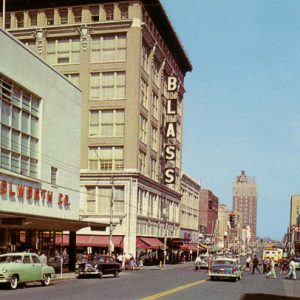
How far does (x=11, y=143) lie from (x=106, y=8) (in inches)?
1522

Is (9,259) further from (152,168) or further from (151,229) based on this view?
(152,168)

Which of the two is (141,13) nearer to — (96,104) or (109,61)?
(109,61)

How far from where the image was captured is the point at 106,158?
74.1 m

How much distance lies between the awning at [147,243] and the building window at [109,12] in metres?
27.2

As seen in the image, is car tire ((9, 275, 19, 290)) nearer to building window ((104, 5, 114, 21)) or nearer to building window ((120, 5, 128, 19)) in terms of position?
building window ((120, 5, 128, 19))

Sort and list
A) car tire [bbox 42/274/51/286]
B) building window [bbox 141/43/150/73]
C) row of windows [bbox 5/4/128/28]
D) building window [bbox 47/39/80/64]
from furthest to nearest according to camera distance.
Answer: building window [bbox 141/43/150/73] < building window [bbox 47/39/80/64] < row of windows [bbox 5/4/128/28] < car tire [bbox 42/274/51/286]

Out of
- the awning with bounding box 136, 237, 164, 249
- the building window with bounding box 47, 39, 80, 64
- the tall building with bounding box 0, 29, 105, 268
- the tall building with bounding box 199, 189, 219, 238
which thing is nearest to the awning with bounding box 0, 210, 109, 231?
the tall building with bounding box 0, 29, 105, 268

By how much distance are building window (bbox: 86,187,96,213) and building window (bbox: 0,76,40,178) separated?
2974 centimetres

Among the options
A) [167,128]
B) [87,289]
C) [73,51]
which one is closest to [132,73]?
[73,51]

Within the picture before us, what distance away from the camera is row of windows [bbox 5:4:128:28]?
74.9 meters

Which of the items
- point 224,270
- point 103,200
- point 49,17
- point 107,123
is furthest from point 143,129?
point 224,270

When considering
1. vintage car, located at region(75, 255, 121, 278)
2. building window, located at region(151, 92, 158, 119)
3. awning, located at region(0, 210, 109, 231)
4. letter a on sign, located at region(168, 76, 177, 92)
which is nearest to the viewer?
awning, located at region(0, 210, 109, 231)

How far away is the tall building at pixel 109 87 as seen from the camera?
72625mm

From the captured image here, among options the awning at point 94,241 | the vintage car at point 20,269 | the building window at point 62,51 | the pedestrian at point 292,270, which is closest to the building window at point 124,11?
the building window at point 62,51
